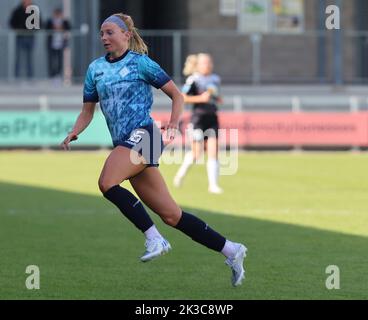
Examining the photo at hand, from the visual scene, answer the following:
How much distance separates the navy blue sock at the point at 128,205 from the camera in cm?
1008

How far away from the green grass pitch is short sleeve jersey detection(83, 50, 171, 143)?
4.40ft

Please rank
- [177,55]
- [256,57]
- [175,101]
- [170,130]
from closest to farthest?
1. [170,130]
2. [175,101]
3. [177,55]
4. [256,57]

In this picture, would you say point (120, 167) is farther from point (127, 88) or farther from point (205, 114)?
point (205, 114)

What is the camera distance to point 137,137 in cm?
1009

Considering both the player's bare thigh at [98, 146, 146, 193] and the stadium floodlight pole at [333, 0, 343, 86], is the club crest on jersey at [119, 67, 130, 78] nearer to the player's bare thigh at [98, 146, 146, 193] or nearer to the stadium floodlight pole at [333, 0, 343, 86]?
the player's bare thigh at [98, 146, 146, 193]

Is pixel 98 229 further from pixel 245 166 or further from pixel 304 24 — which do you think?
pixel 304 24

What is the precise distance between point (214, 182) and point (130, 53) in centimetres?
1000

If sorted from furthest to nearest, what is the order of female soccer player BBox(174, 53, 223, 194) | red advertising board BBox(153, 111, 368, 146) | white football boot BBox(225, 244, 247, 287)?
red advertising board BBox(153, 111, 368, 146), female soccer player BBox(174, 53, 223, 194), white football boot BBox(225, 244, 247, 287)

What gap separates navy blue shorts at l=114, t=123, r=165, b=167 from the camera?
10077mm

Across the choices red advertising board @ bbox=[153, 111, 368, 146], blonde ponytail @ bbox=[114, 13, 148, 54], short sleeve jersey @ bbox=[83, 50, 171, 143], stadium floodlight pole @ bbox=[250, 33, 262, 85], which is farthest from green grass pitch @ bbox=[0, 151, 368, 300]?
stadium floodlight pole @ bbox=[250, 33, 262, 85]

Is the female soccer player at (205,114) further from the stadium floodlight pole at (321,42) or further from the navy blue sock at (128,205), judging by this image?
the stadium floodlight pole at (321,42)

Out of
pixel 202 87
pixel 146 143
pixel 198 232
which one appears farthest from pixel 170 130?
pixel 202 87

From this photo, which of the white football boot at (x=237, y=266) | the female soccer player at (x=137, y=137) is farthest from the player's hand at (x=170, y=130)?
the white football boot at (x=237, y=266)

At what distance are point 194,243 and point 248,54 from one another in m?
21.8
